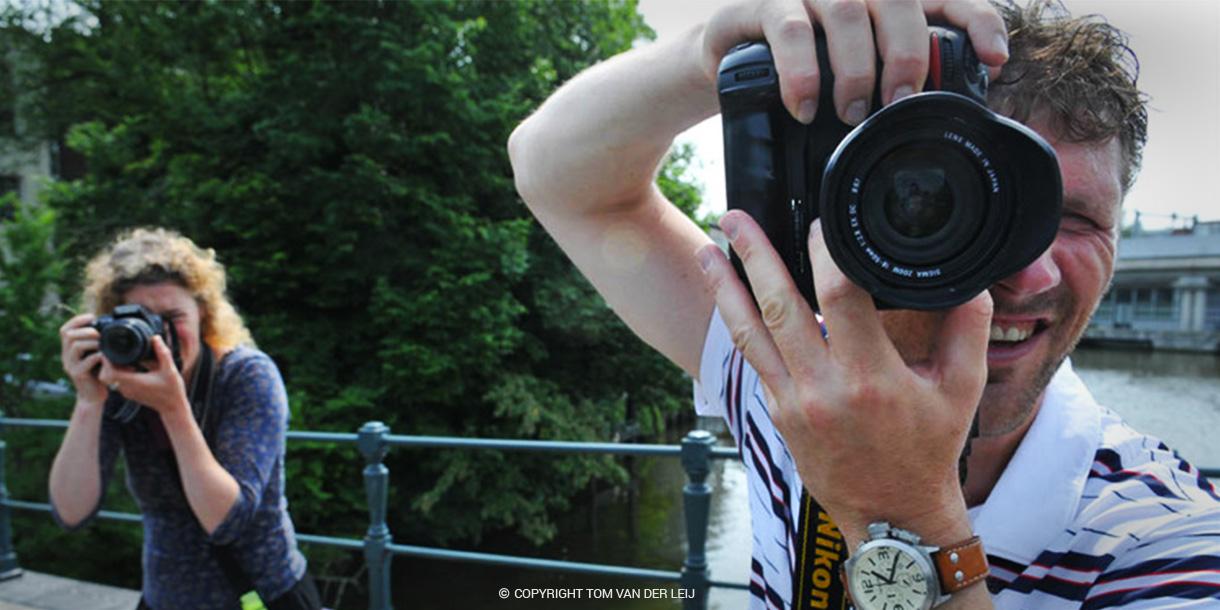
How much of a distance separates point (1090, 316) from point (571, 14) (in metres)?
13.3

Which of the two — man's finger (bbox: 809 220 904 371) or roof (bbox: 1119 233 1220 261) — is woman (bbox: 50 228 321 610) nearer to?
man's finger (bbox: 809 220 904 371)

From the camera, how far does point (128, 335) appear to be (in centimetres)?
181

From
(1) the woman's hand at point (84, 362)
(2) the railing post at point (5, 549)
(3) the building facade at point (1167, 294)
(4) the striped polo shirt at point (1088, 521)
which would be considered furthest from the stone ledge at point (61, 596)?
(3) the building facade at point (1167, 294)

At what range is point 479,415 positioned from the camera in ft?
39.5

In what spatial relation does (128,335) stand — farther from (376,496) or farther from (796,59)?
(796,59)

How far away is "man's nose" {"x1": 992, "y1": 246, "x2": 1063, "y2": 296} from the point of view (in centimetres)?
89

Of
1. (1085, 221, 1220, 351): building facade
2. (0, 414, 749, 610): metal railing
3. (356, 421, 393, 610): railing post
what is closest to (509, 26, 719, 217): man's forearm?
(0, 414, 749, 610): metal railing

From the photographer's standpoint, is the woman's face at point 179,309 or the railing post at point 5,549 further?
the railing post at point 5,549

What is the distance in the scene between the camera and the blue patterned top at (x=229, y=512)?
1.78 m

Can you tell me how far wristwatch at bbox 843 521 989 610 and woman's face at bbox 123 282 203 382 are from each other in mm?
1758

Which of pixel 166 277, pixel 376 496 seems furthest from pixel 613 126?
pixel 376 496

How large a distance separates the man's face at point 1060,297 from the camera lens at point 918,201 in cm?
19

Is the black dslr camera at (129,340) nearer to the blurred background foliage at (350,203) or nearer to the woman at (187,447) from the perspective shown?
the woman at (187,447)

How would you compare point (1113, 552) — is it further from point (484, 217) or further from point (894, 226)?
point (484, 217)
